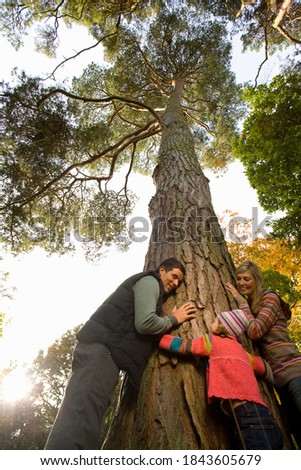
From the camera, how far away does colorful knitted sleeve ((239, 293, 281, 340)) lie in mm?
1830

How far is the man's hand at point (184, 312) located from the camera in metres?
1.86

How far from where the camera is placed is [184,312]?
1901 millimetres

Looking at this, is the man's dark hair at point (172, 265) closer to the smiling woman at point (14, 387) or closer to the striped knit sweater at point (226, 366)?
the striped knit sweater at point (226, 366)

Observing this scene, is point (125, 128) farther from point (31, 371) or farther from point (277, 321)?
point (31, 371)

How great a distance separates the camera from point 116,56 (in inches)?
391

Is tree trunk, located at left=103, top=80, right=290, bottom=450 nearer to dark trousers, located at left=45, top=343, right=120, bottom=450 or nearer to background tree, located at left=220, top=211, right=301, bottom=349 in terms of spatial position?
dark trousers, located at left=45, top=343, right=120, bottom=450

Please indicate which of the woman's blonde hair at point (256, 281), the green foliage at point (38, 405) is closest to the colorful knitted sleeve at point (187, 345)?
the woman's blonde hair at point (256, 281)

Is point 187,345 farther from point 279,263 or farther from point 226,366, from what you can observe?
point 279,263

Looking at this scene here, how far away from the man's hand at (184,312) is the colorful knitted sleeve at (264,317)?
39cm

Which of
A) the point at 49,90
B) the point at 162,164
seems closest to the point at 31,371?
the point at 49,90

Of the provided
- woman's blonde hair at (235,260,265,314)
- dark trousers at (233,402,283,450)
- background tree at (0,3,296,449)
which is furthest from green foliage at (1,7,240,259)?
dark trousers at (233,402,283,450)

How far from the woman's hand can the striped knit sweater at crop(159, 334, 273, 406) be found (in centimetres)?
50

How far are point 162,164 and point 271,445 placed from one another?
138 inches

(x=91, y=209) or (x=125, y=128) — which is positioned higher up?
(x=125, y=128)
